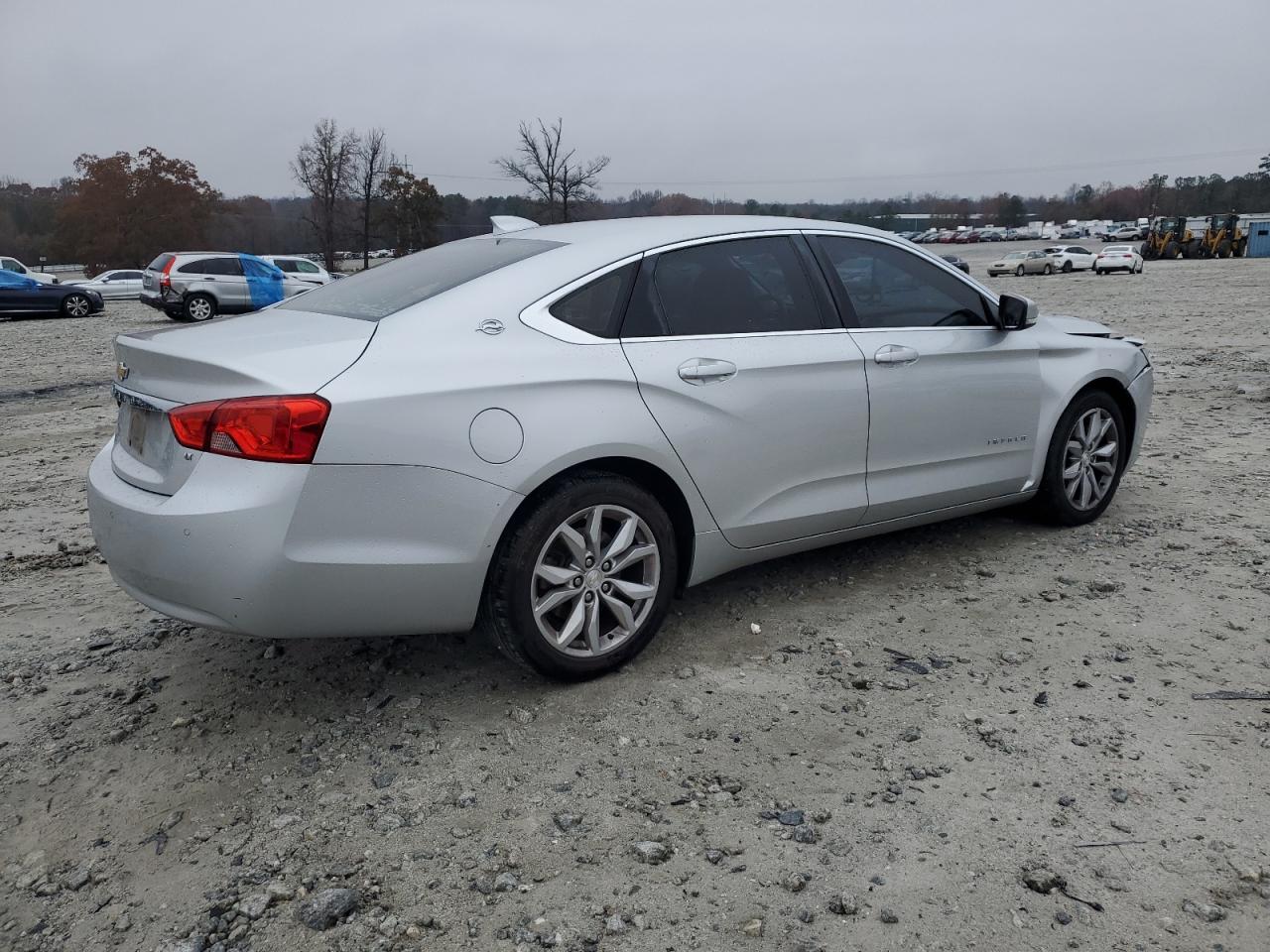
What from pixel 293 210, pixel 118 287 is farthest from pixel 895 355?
pixel 293 210

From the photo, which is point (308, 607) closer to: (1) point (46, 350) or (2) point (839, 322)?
(2) point (839, 322)

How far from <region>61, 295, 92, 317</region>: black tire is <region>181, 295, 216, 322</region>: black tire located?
4.03m

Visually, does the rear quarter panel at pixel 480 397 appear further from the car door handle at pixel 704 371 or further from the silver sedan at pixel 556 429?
the car door handle at pixel 704 371

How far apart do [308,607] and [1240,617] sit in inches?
137

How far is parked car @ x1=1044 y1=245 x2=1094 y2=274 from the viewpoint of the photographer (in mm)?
43906

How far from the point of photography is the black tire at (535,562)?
128 inches

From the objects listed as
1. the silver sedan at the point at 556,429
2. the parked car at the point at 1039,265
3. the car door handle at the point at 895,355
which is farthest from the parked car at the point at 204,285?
the parked car at the point at 1039,265

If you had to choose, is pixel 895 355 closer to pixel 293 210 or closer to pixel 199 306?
pixel 199 306

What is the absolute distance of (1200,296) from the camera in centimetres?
2283

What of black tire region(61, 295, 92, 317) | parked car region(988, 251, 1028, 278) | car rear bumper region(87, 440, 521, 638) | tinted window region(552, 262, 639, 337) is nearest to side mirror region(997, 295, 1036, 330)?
tinted window region(552, 262, 639, 337)

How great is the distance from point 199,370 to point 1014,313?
342 cm

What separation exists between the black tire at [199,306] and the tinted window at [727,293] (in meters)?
20.8

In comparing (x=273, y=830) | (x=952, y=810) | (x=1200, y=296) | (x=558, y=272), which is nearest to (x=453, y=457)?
(x=558, y=272)

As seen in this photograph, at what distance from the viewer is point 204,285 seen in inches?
879
